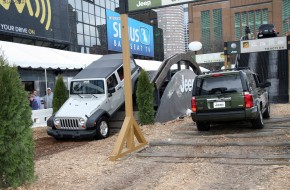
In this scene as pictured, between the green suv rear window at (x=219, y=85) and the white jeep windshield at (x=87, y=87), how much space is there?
4.10m

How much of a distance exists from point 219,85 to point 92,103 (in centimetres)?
461

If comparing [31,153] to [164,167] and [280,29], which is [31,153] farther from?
[280,29]

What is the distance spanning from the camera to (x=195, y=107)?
927 centimetres

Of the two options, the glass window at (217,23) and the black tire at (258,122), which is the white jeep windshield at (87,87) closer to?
the black tire at (258,122)

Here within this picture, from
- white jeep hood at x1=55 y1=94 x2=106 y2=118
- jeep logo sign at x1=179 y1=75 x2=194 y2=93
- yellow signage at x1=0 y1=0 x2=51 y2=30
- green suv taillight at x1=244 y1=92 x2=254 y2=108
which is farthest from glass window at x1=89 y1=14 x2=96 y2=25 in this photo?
green suv taillight at x1=244 y1=92 x2=254 y2=108

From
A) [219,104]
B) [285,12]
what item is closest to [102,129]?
[219,104]

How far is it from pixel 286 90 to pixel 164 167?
13438 mm

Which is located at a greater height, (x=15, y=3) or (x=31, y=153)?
(x=15, y=3)

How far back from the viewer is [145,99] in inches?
472

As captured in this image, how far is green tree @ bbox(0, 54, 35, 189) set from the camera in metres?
5.05

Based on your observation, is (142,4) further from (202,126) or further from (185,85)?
(185,85)

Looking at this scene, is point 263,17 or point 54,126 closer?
point 54,126

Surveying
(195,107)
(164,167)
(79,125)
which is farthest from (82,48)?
(164,167)

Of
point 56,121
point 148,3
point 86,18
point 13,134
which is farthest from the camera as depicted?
point 86,18
